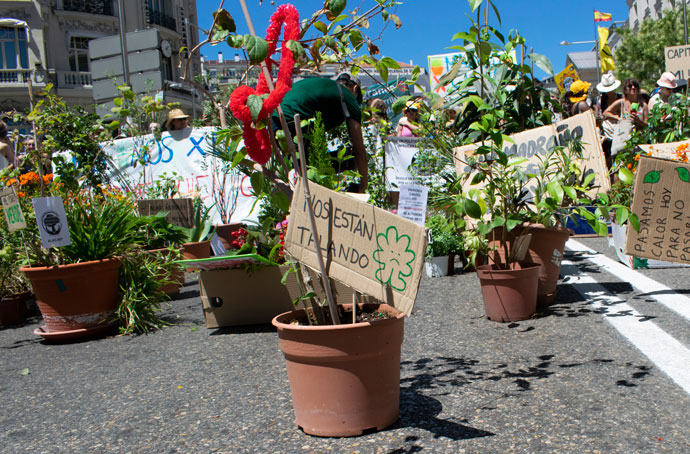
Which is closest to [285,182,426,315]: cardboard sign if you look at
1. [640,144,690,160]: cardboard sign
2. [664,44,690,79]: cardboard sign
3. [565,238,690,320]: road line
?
[565,238,690,320]: road line

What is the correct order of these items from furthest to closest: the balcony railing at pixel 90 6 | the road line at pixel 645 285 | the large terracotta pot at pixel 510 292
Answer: the balcony railing at pixel 90 6 < the road line at pixel 645 285 < the large terracotta pot at pixel 510 292

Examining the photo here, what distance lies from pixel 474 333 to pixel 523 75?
2370 millimetres

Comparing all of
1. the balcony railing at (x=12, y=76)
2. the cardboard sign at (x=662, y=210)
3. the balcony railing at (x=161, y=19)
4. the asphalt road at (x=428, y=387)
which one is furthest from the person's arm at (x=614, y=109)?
the balcony railing at (x=161, y=19)

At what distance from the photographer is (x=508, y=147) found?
5617 mm

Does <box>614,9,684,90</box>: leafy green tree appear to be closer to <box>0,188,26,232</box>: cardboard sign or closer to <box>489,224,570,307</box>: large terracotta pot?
<box>489,224,570,307</box>: large terracotta pot

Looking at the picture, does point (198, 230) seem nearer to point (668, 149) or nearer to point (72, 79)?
point (668, 149)

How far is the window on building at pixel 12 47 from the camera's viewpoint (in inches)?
1308

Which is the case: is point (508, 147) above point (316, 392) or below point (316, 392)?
above

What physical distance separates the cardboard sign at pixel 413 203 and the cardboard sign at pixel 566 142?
0.57 m

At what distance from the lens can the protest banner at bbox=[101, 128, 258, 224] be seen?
996 cm

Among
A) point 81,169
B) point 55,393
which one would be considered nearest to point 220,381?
point 55,393

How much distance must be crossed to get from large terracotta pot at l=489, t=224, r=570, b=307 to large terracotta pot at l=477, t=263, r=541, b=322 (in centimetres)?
30

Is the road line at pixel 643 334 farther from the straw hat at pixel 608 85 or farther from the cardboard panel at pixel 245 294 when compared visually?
the straw hat at pixel 608 85

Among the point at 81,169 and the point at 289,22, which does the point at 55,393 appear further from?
the point at 81,169
